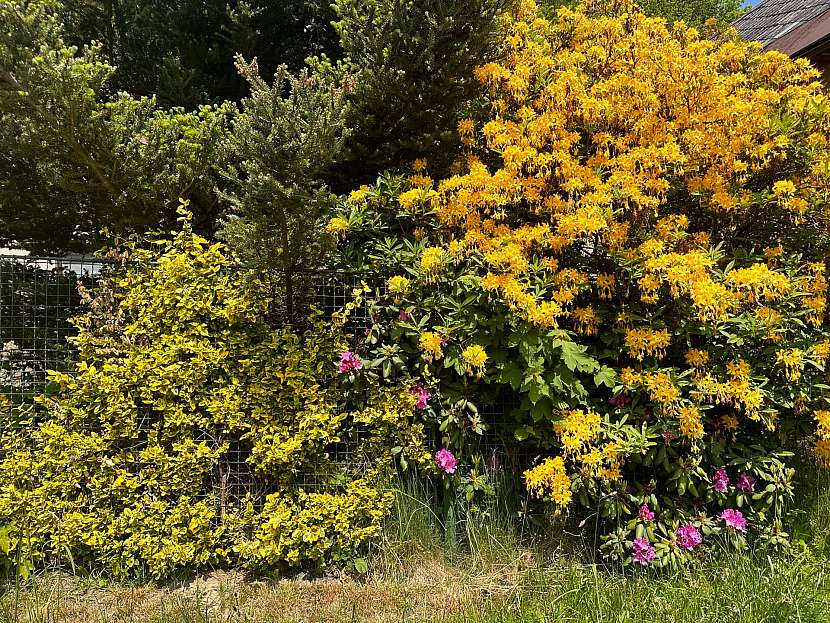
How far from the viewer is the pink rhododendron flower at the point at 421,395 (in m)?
3.09

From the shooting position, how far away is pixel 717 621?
99.0 inches

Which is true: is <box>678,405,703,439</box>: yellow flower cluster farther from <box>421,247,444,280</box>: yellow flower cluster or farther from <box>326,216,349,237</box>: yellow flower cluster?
<box>326,216,349,237</box>: yellow flower cluster

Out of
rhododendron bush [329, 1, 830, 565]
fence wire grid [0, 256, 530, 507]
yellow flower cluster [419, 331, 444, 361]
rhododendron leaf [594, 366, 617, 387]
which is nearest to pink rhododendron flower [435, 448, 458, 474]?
rhododendron bush [329, 1, 830, 565]

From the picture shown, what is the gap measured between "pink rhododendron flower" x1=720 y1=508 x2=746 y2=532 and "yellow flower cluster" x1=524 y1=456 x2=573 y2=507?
0.87 metres

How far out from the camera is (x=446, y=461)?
10.1ft

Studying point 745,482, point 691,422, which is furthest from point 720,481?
point 691,422

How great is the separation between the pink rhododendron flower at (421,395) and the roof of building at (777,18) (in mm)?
7586

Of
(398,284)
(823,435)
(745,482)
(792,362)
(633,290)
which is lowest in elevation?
(745,482)

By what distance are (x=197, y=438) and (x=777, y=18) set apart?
33.0 ft

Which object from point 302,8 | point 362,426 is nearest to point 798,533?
point 362,426

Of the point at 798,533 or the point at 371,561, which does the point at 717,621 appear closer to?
the point at 798,533

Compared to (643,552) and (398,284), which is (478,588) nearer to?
(643,552)

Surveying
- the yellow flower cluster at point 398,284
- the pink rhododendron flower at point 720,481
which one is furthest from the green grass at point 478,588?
the yellow flower cluster at point 398,284

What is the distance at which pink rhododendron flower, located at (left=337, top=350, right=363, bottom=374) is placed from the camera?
312 cm
